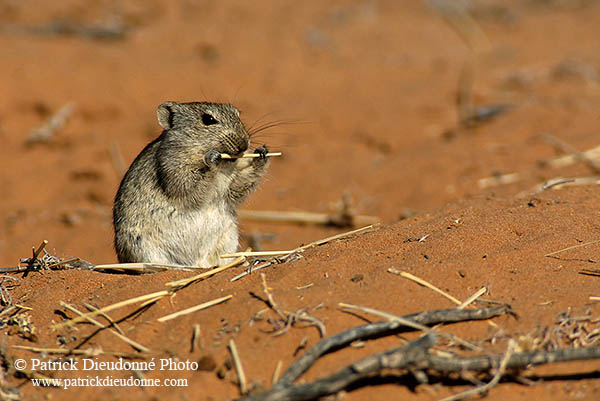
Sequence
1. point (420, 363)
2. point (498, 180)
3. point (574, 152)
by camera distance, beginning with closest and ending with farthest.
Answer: point (420, 363) < point (574, 152) < point (498, 180)

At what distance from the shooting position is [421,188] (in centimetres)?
757

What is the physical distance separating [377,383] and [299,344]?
439 mm

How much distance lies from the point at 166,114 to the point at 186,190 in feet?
2.14

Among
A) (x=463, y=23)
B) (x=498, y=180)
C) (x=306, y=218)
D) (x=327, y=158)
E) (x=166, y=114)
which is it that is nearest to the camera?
(x=166, y=114)

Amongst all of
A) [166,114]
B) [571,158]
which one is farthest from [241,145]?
[571,158]

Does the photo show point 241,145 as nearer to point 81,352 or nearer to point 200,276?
point 200,276

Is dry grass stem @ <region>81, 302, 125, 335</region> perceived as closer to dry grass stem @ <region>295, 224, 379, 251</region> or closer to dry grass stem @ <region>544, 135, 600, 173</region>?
dry grass stem @ <region>295, 224, 379, 251</region>

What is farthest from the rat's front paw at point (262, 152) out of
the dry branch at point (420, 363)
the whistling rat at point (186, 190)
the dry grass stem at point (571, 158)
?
the dry grass stem at point (571, 158)

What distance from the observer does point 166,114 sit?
4.88 meters

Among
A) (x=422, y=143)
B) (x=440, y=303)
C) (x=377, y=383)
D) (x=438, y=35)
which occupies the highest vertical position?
(x=438, y=35)

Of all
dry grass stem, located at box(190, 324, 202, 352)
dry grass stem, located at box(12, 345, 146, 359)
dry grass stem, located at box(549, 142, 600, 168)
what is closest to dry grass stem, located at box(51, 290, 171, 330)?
dry grass stem, located at box(12, 345, 146, 359)

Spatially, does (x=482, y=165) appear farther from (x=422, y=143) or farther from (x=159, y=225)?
(x=159, y=225)

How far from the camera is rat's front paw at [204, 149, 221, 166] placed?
460 centimetres

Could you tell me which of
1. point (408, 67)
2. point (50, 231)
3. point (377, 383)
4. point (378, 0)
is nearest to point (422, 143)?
point (408, 67)
